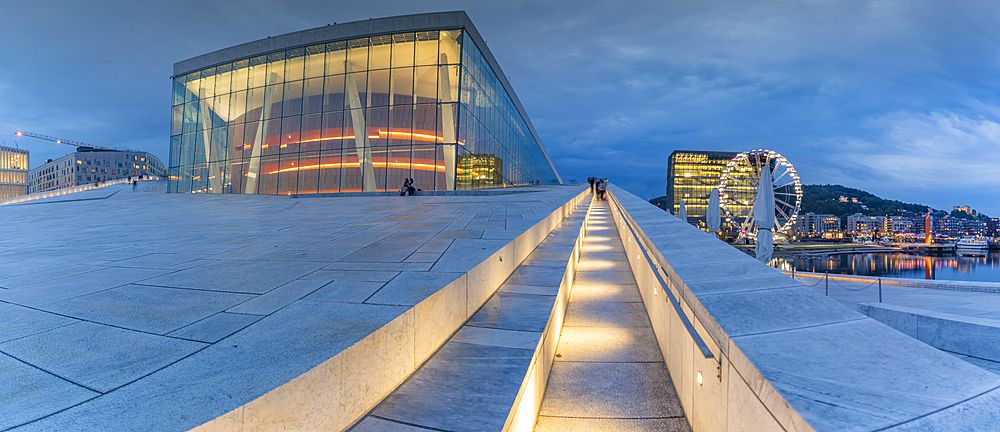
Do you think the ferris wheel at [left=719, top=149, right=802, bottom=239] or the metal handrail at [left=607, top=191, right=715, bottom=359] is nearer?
the metal handrail at [left=607, top=191, right=715, bottom=359]

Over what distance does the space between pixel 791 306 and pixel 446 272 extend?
3270mm

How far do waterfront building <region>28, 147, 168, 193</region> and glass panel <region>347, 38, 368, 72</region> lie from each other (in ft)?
392

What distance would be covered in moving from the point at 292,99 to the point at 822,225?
179950 millimetres

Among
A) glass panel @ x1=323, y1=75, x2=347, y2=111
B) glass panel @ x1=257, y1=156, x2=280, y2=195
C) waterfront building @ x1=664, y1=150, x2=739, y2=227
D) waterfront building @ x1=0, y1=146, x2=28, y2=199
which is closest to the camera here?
glass panel @ x1=323, y1=75, x2=347, y2=111

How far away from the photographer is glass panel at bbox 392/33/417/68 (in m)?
27.9

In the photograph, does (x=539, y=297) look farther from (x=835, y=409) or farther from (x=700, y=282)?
(x=835, y=409)

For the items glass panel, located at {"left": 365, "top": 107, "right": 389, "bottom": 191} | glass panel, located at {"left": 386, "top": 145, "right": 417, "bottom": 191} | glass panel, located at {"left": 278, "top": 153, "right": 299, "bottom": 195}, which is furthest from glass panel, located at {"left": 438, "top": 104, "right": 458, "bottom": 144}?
glass panel, located at {"left": 278, "top": 153, "right": 299, "bottom": 195}

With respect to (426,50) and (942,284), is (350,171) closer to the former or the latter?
(426,50)

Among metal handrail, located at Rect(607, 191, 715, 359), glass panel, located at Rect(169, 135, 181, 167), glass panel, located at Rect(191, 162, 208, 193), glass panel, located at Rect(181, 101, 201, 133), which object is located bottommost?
metal handrail, located at Rect(607, 191, 715, 359)

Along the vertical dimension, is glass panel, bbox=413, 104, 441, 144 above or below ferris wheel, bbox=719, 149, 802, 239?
above

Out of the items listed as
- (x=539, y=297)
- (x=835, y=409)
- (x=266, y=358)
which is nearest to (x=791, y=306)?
(x=835, y=409)

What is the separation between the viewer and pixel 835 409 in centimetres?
203

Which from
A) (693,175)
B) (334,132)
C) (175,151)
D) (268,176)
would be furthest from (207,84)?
(693,175)

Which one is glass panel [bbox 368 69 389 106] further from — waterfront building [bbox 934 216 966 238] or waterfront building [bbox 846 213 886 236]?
waterfront building [bbox 934 216 966 238]
